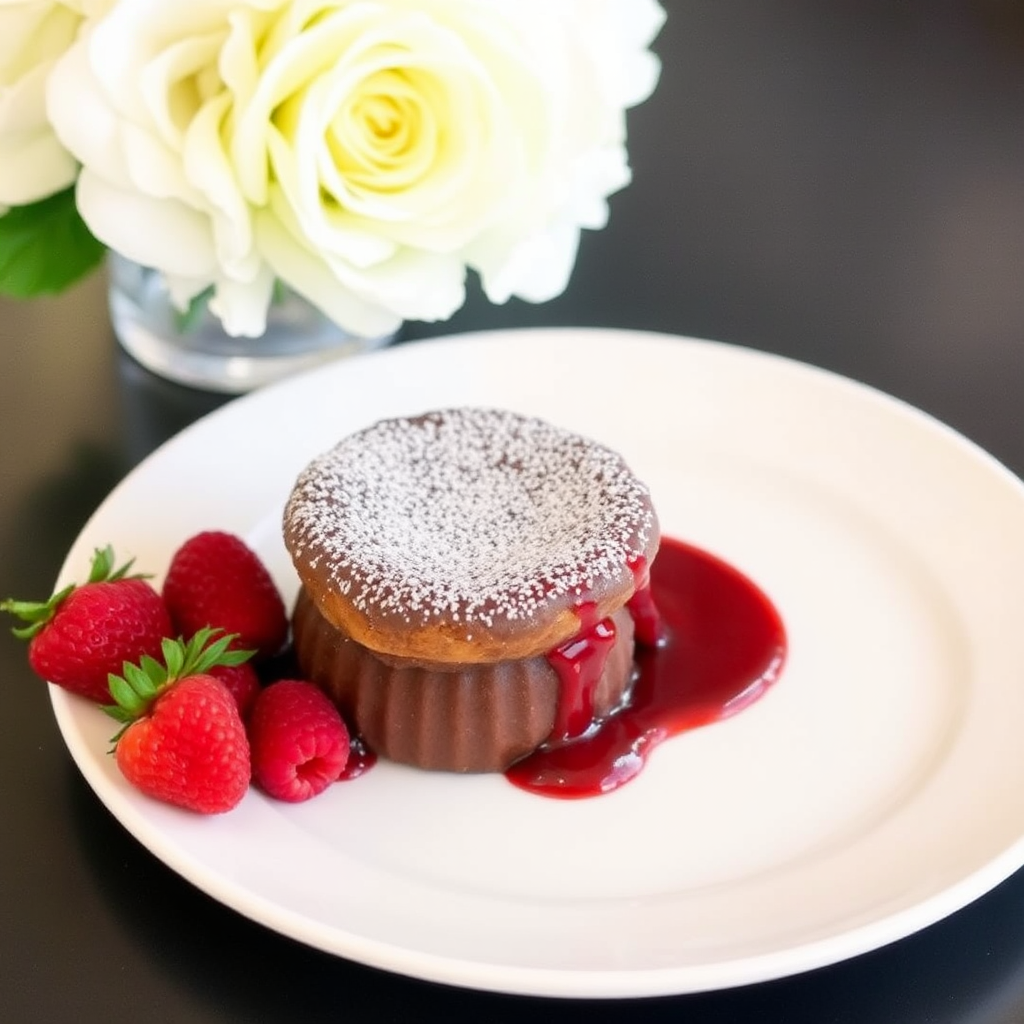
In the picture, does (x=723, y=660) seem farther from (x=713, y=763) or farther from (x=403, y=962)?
(x=403, y=962)

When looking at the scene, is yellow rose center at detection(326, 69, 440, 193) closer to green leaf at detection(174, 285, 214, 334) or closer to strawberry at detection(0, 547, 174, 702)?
green leaf at detection(174, 285, 214, 334)

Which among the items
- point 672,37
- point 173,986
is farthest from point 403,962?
point 672,37

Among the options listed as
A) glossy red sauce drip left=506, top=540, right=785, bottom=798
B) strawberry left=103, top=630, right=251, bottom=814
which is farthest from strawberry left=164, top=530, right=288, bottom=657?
glossy red sauce drip left=506, top=540, right=785, bottom=798

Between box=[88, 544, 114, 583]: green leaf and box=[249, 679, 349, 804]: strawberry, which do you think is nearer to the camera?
box=[249, 679, 349, 804]: strawberry

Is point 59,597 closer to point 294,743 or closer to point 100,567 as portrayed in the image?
point 100,567

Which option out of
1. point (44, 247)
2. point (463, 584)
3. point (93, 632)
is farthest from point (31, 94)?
point (463, 584)
